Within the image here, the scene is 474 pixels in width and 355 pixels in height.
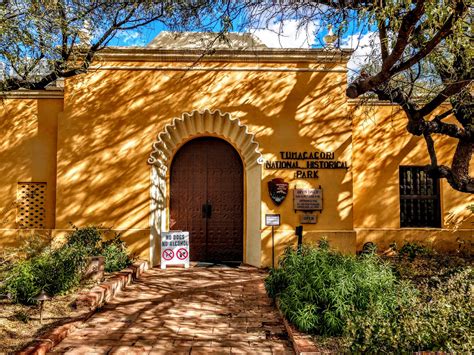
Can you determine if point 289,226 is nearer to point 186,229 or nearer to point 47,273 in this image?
point 186,229

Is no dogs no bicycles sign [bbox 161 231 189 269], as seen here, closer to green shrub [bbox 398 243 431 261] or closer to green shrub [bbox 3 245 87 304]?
green shrub [bbox 3 245 87 304]

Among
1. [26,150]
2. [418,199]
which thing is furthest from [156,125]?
[418,199]

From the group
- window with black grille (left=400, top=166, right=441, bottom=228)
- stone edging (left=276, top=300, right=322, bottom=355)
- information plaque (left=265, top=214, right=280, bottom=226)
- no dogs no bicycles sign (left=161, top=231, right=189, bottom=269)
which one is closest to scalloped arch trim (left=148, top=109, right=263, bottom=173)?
information plaque (left=265, top=214, right=280, bottom=226)

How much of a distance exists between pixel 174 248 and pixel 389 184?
610 cm

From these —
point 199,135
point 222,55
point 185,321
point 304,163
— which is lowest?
point 185,321

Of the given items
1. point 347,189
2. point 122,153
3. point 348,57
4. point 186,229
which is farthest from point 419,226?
point 122,153

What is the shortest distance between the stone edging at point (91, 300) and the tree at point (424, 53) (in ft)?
15.8

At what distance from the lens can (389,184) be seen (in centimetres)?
1052

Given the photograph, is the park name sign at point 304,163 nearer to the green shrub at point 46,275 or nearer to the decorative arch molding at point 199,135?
the decorative arch molding at point 199,135

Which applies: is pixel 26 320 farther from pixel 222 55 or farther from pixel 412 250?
pixel 412 250

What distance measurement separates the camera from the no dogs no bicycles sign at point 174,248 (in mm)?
8845

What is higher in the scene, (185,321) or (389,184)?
(389,184)

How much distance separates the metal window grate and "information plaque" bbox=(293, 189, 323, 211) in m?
6.53

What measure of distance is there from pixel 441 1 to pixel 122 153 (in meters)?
7.29
